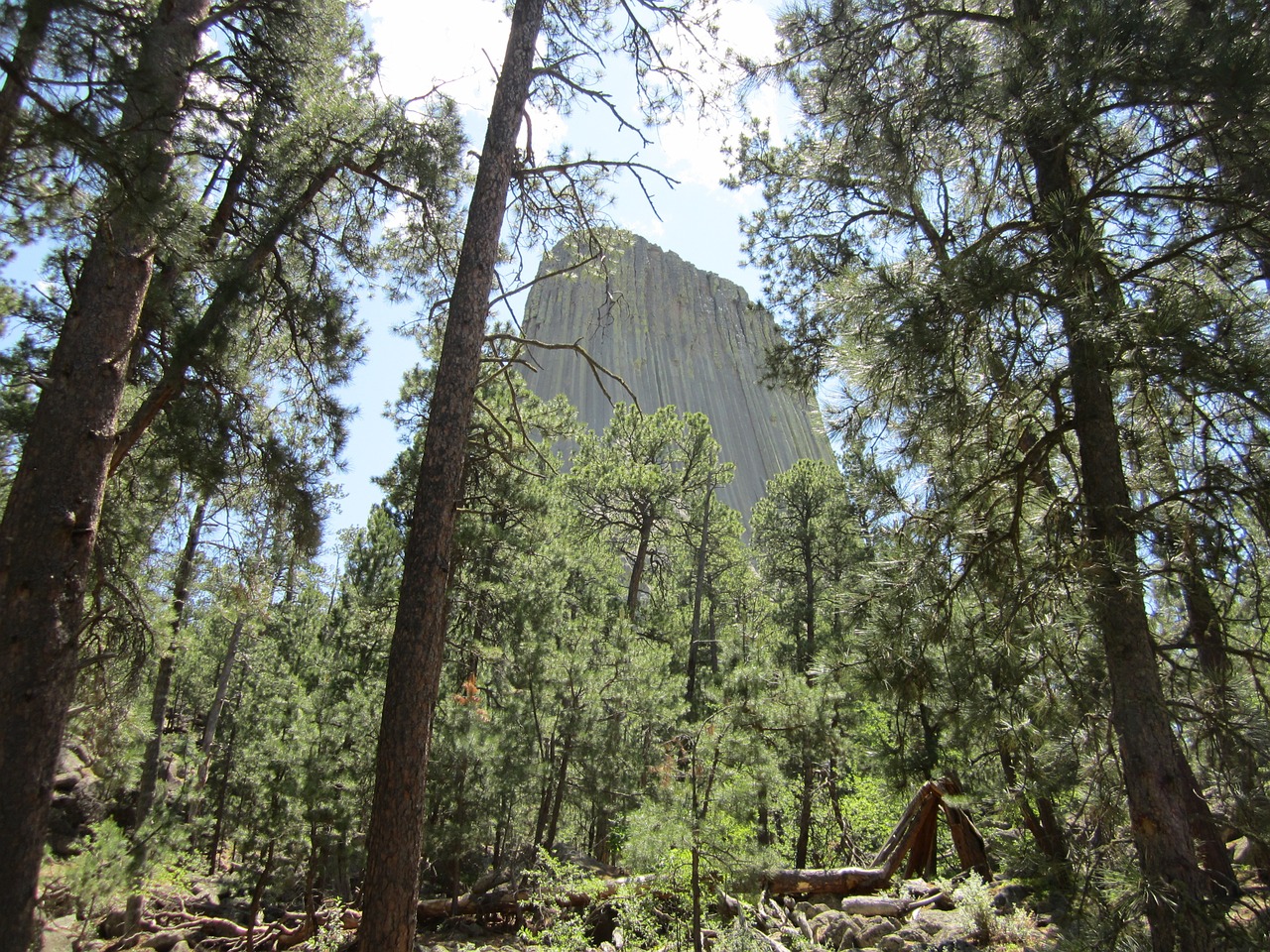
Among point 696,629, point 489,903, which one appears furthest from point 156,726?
point 696,629

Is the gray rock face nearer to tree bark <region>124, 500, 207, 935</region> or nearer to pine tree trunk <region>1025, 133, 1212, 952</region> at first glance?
tree bark <region>124, 500, 207, 935</region>

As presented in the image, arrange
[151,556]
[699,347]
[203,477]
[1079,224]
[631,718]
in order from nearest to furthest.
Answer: [1079,224]
[203,477]
[151,556]
[631,718]
[699,347]

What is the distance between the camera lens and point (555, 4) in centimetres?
535

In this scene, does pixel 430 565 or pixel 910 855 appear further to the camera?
pixel 910 855

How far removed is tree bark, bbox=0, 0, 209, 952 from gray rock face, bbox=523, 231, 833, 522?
36.9m

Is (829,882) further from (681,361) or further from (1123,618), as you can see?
(681,361)

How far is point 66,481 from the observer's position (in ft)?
12.3

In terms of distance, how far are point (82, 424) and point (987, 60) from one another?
5603 mm

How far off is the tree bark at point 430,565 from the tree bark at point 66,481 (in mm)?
1562

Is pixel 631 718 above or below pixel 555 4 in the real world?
below

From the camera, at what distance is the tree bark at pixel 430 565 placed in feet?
10.7

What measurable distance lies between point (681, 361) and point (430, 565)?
50542 millimetres

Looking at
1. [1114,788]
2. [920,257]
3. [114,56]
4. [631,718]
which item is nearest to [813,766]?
[631,718]

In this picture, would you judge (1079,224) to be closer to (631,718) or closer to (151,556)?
(151,556)
